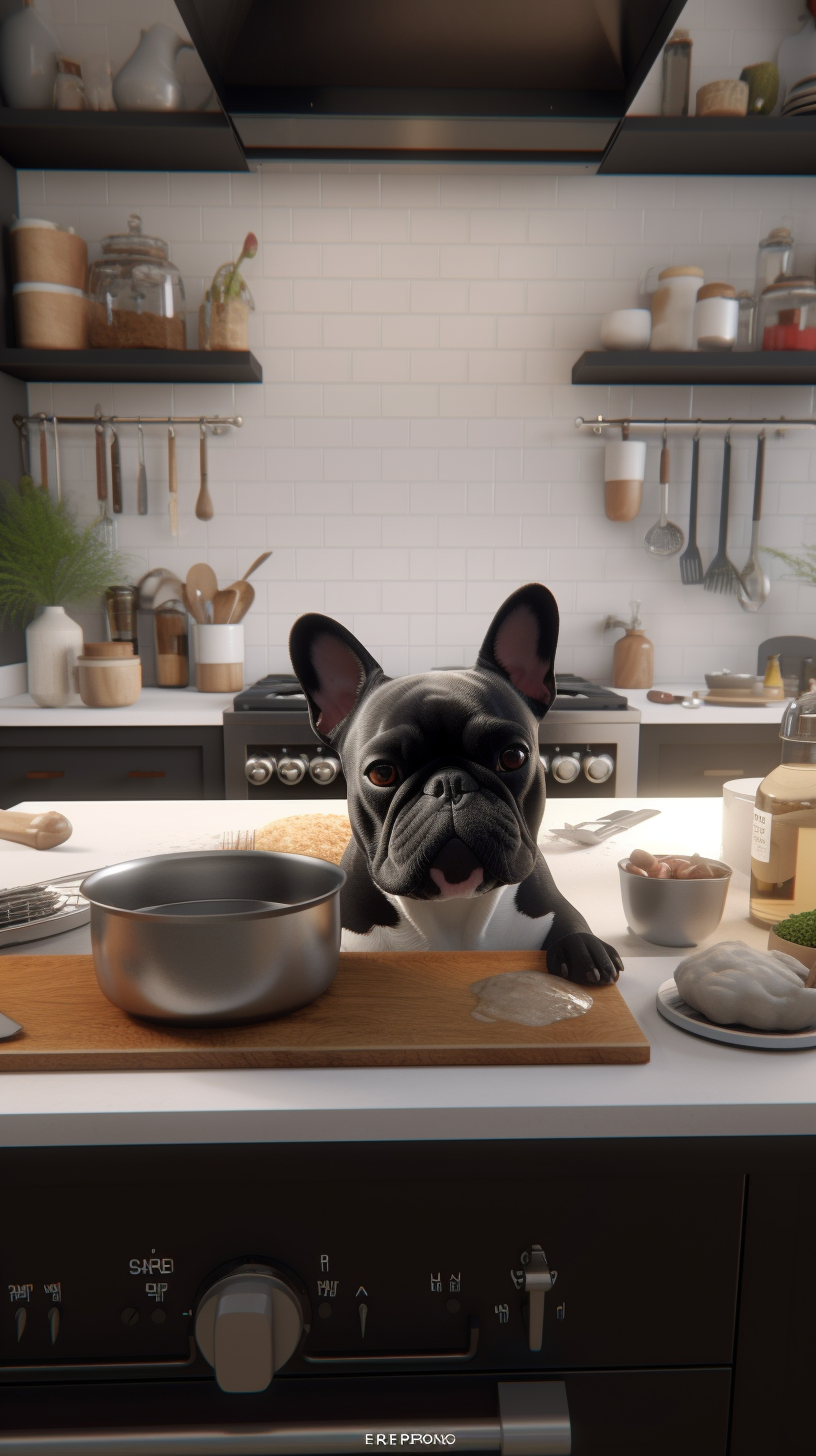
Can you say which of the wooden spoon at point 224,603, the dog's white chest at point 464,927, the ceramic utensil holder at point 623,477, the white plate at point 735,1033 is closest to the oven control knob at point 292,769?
the wooden spoon at point 224,603

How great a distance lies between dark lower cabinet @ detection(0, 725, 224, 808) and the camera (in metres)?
2.56

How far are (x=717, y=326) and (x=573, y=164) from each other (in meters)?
0.71

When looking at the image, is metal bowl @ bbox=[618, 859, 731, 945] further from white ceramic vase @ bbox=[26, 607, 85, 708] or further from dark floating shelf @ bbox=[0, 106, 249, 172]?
dark floating shelf @ bbox=[0, 106, 249, 172]

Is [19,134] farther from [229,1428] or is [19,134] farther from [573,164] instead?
[229,1428]

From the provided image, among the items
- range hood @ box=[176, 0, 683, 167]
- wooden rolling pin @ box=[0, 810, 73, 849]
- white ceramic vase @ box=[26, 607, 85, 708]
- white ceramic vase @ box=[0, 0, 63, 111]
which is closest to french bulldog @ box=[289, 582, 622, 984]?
wooden rolling pin @ box=[0, 810, 73, 849]

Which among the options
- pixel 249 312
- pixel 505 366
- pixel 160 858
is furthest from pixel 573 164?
pixel 160 858

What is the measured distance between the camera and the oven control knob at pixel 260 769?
8.16 feet

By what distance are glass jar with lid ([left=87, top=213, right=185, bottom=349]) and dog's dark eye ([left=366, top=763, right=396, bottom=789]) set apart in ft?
8.52

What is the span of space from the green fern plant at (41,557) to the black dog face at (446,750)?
7.39 ft

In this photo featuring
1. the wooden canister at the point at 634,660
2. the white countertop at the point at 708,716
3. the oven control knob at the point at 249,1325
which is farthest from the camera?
the wooden canister at the point at 634,660

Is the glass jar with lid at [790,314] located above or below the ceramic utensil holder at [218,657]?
above

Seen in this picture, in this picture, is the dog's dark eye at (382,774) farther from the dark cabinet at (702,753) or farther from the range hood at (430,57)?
the dark cabinet at (702,753)

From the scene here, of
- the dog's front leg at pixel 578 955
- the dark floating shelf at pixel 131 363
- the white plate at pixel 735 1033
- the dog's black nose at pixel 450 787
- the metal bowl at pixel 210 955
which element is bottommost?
the white plate at pixel 735 1033

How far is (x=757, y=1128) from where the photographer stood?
556 millimetres
